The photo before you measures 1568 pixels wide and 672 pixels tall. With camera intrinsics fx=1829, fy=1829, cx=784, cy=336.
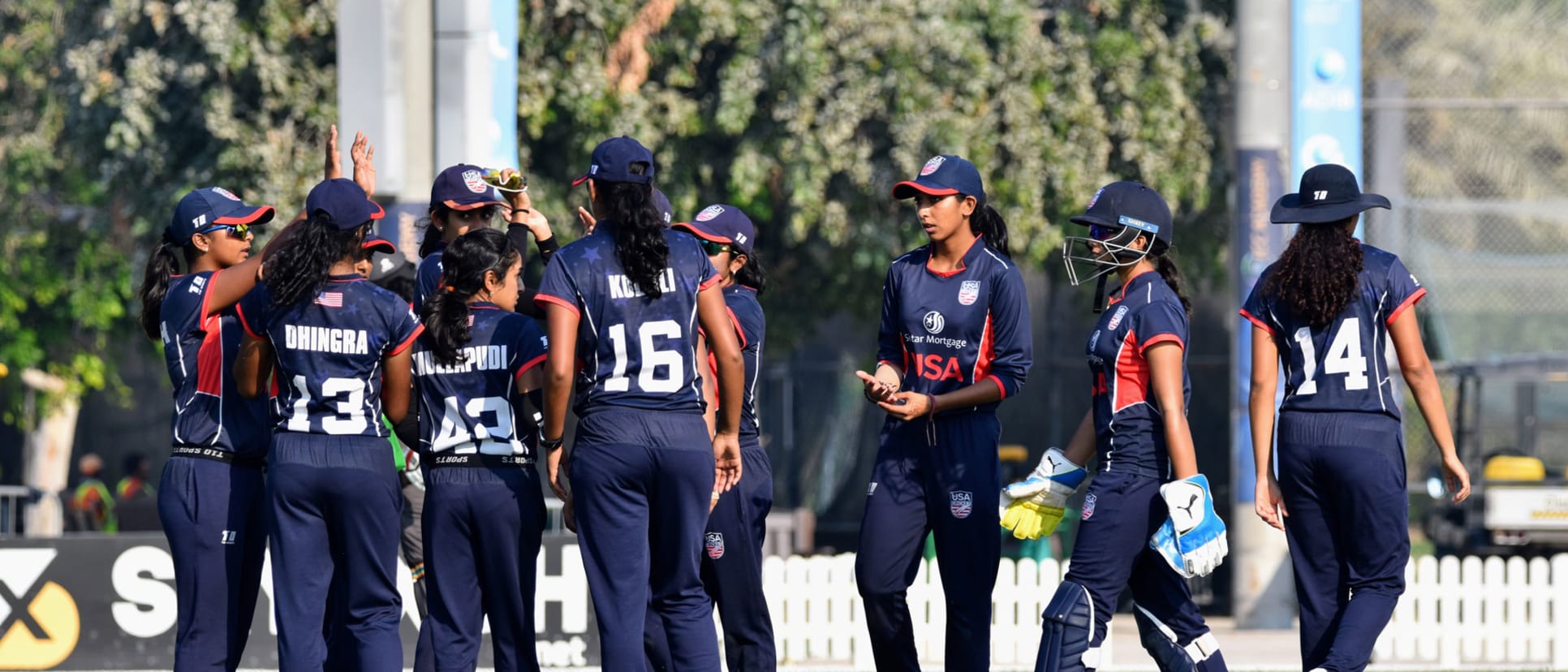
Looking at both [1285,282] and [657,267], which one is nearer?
[657,267]

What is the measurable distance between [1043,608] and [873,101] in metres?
4.80

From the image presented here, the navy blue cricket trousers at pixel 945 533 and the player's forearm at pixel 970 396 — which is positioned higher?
the player's forearm at pixel 970 396

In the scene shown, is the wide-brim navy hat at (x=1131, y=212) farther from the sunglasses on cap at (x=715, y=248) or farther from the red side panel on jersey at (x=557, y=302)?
the red side panel on jersey at (x=557, y=302)

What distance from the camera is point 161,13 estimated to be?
14.5 m

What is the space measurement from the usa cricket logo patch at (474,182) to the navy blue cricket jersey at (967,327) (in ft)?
5.59

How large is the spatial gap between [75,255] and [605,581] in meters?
14.4

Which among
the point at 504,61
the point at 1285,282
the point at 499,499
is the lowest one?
the point at 499,499

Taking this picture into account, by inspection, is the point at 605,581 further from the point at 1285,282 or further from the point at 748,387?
the point at 1285,282

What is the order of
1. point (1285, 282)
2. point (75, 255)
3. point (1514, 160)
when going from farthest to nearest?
1. point (75, 255)
2. point (1514, 160)
3. point (1285, 282)

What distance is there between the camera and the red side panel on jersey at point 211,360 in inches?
266

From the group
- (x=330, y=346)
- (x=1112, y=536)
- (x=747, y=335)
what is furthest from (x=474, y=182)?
(x=1112, y=536)

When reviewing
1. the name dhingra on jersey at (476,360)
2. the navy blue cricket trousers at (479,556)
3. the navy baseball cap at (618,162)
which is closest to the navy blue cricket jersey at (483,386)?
the name dhingra on jersey at (476,360)

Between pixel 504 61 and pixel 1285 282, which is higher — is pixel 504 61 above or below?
above

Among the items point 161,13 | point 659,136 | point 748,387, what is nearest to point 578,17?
point 659,136
